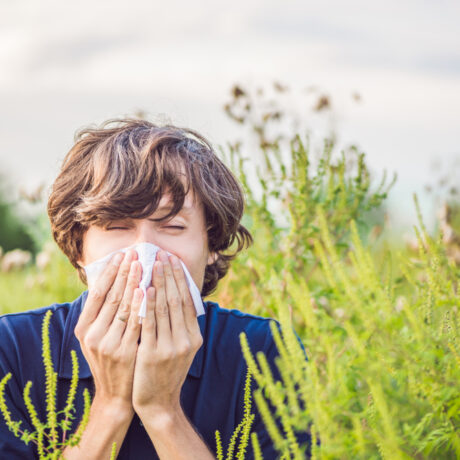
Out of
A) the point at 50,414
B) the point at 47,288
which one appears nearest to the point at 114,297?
the point at 50,414

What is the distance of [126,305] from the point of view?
2096 millimetres

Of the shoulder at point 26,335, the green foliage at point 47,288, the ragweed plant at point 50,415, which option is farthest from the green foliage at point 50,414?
the green foliage at point 47,288

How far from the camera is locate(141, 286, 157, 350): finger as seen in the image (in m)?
2.08

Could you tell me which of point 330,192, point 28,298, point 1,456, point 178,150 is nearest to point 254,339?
point 178,150

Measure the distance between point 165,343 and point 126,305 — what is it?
6.9 inches

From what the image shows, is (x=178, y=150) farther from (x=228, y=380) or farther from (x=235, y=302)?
(x=235, y=302)

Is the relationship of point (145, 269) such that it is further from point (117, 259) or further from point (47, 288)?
point (47, 288)

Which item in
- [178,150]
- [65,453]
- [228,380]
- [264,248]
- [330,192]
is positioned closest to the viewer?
[65,453]

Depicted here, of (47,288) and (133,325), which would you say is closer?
(133,325)

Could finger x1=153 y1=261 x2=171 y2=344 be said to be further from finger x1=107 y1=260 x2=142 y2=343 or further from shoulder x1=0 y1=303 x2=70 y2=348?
shoulder x1=0 y1=303 x2=70 y2=348

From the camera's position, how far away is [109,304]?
210cm

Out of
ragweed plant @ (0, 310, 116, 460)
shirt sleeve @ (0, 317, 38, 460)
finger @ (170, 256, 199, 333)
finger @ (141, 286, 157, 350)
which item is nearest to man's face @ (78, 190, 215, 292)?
finger @ (170, 256, 199, 333)

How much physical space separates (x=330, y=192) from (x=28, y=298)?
3364 millimetres

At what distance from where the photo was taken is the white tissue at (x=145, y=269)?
83.1 inches
